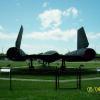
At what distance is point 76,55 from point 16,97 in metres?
26.6

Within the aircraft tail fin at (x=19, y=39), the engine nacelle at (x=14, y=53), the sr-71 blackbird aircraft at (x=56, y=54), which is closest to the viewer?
the engine nacelle at (x=14, y=53)

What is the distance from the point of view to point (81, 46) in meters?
44.9

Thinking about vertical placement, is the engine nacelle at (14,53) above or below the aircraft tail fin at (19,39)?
below

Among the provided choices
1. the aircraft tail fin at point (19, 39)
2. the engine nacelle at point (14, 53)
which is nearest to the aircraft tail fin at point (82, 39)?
the aircraft tail fin at point (19, 39)

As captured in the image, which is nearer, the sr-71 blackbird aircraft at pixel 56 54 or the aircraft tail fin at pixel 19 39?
the sr-71 blackbird aircraft at pixel 56 54

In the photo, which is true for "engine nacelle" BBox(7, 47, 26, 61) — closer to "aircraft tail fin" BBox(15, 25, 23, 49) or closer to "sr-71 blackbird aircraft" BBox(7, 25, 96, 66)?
"sr-71 blackbird aircraft" BBox(7, 25, 96, 66)

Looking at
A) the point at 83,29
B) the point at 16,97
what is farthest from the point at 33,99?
the point at 83,29

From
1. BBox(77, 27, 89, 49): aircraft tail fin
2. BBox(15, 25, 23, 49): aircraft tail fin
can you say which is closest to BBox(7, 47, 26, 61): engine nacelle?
BBox(15, 25, 23, 49): aircraft tail fin

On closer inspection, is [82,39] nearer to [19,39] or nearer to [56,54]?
[56,54]

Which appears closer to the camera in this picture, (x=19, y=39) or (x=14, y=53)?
(x=14, y=53)

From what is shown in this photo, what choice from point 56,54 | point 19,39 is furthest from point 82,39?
point 19,39

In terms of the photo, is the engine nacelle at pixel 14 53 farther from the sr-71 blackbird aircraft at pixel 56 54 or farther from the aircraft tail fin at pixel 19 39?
the aircraft tail fin at pixel 19 39

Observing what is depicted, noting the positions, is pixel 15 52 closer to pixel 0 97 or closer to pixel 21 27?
pixel 21 27

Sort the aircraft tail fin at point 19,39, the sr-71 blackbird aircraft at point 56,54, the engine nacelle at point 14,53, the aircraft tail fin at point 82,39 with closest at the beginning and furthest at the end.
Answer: the engine nacelle at point 14,53, the sr-71 blackbird aircraft at point 56,54, the aircraft tail fin at point 19,39, the aircraft tail fin at point 82,39
